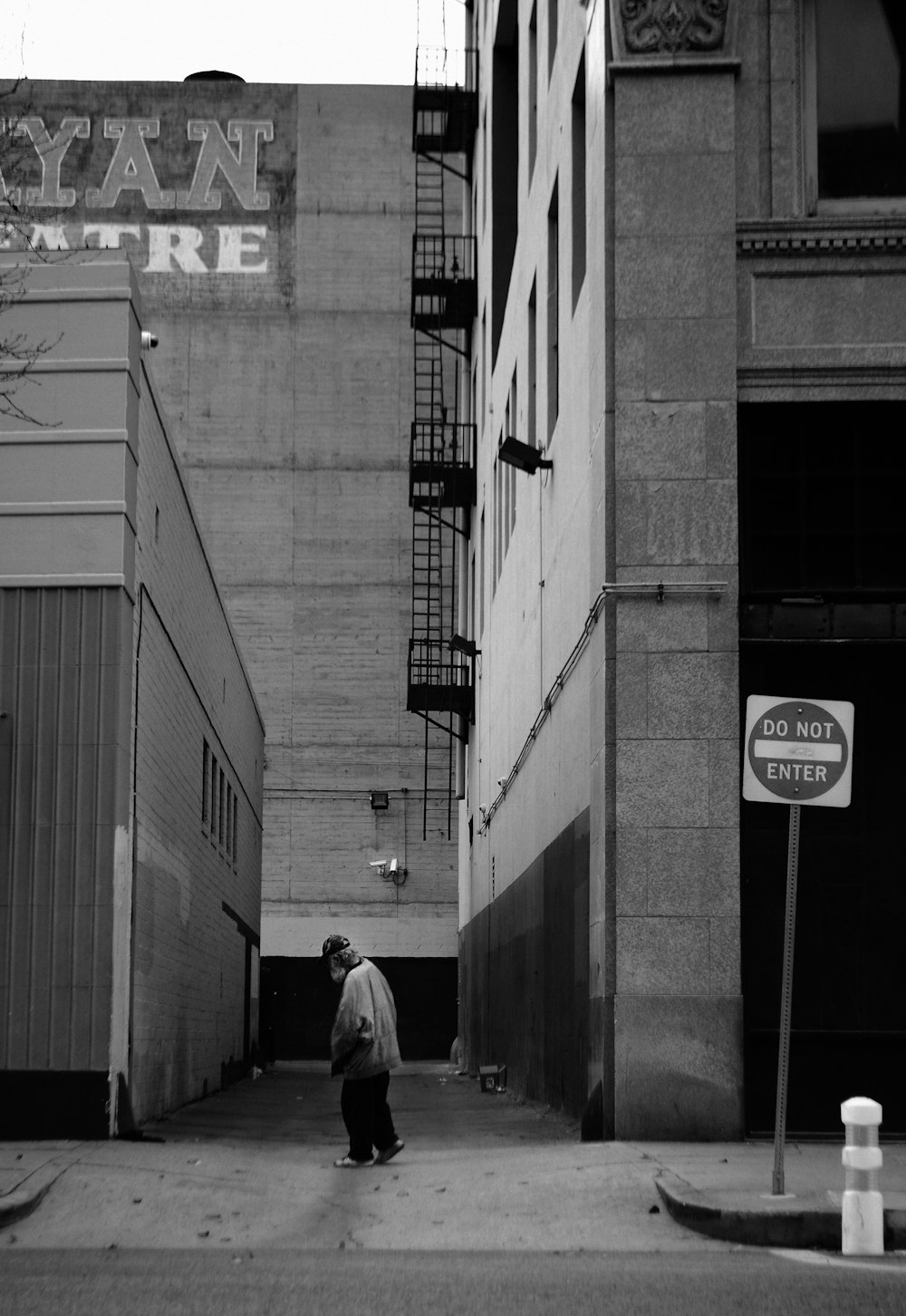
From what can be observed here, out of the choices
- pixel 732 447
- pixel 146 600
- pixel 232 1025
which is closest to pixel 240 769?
pixel 232 1025

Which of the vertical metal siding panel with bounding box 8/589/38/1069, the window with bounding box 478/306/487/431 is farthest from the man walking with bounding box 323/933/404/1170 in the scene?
the window with bounding box 478/306/487/431

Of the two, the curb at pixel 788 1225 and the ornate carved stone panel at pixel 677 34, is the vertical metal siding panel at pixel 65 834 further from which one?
the curb at pixel 788 1225

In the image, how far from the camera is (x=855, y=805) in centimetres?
1377

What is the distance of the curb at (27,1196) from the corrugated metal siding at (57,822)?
265cm

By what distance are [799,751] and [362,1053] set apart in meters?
4.68

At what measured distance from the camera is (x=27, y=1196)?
10.5 m

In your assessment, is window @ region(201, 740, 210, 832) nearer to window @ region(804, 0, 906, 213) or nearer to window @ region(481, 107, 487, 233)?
window @ region(804, 0, 906, 213)

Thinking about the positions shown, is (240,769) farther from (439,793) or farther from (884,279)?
(884,279)

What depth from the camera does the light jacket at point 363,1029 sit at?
13320 millimetres

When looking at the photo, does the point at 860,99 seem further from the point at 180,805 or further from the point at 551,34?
the point at 180,805

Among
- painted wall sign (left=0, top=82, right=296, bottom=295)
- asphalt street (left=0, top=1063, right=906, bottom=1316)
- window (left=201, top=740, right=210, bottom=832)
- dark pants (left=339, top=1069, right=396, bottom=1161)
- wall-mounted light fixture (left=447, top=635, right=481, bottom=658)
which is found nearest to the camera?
asphalt street (left=0, top=1063, right=906, bottom=1316)

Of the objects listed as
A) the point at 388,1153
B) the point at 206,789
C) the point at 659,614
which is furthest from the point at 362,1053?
the point at 206,789

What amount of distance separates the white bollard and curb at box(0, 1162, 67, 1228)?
438 centimetres

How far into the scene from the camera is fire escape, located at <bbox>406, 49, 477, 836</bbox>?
36812mm
